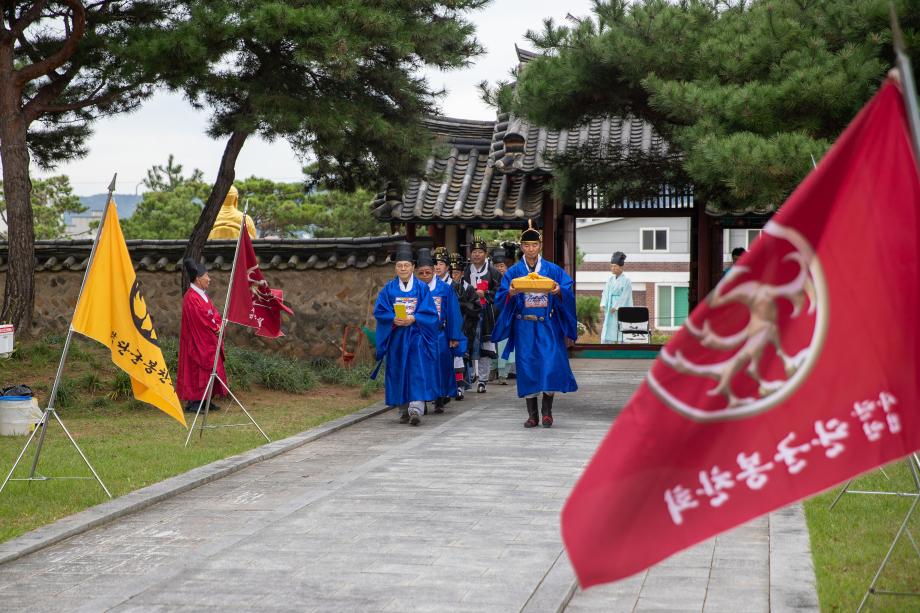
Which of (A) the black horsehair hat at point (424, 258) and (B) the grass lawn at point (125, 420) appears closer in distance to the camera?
(B) the grass lawn at point (125, 420)

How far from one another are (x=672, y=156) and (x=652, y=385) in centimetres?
1292

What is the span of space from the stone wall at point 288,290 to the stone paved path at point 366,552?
7.79 metres

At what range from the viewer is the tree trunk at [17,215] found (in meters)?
13.5

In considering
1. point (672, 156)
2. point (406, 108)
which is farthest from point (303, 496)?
point (672, 156)

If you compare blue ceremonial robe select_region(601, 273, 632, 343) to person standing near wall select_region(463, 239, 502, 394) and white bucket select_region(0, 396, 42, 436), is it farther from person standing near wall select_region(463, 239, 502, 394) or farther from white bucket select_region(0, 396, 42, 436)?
white bucket select_region(0, 396, 42, 436)

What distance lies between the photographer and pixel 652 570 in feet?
19.0

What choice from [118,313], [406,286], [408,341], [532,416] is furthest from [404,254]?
[118,313]

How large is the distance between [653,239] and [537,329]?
17.5 metres

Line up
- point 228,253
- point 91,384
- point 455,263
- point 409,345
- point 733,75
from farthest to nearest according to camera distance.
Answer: point 228,253
point 455,263
point 91,384
point 409,345
point 733,75

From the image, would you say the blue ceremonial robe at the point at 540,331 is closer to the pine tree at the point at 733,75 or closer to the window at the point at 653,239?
the pine tree at the point at 733,75

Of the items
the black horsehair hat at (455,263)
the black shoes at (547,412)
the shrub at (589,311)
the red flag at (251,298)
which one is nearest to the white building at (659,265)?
the shrub at (589,311)

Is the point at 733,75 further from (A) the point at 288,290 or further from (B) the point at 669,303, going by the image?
(B) the point at 669,303

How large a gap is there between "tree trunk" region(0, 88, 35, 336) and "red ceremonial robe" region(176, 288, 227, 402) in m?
2.43

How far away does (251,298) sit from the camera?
10977 millimetres
